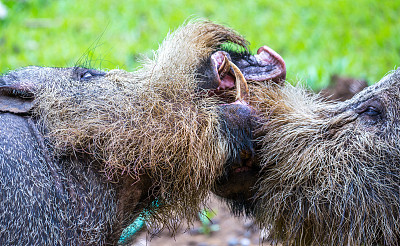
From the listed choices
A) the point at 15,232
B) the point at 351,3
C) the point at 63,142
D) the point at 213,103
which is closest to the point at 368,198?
the point at 213,103

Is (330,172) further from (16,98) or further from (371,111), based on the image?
(16,98)

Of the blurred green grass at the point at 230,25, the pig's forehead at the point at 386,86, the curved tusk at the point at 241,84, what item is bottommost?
the blurred green grass at the point at 230,25

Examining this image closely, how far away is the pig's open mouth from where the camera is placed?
2842 mm

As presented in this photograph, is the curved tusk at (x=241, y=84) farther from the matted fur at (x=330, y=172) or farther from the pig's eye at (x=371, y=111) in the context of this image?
the pig's eye at (x=371, y=111)

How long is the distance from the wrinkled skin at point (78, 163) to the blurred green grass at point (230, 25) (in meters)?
3.35

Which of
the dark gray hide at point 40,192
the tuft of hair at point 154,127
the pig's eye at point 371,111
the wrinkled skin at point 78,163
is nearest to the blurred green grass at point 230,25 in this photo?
the pig's eye at point 371,111

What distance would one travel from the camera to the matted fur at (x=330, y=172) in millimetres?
2654

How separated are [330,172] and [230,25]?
16.1ft

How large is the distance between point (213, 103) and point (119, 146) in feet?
1.84

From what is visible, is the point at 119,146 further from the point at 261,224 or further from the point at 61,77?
the point at 261,224

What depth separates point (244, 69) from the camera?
2969mm

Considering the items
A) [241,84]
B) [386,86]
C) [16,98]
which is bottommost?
[16,98]

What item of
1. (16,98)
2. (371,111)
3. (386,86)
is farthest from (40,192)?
(386,86)

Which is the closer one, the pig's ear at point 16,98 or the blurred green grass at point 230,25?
the pig's ear at point 16,98
